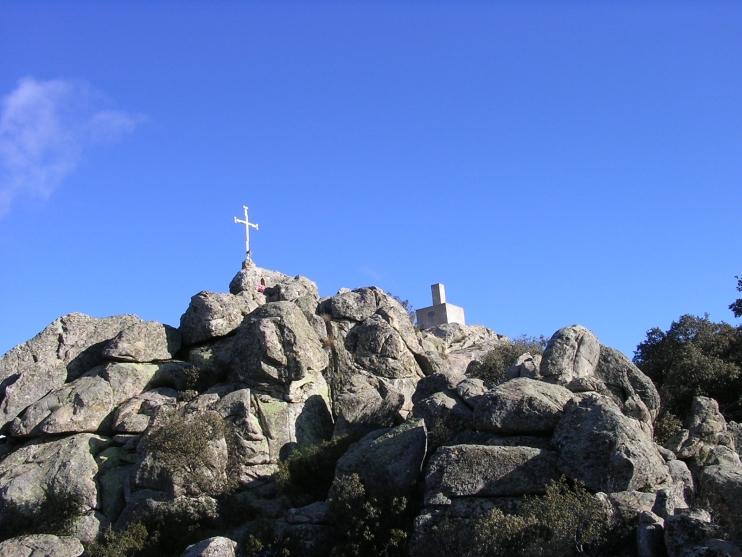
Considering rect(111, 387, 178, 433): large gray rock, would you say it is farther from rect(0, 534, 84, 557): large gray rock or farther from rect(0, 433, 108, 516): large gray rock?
rect(0, 534, 84, 557): large gray rock

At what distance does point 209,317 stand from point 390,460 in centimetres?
1286

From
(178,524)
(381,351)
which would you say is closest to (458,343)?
(381,351)

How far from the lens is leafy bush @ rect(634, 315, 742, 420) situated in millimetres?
29000

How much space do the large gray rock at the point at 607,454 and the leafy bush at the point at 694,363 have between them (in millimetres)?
10158

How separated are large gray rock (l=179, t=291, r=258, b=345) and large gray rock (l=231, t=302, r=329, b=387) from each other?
218 cm

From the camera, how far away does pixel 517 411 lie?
20.7 meters

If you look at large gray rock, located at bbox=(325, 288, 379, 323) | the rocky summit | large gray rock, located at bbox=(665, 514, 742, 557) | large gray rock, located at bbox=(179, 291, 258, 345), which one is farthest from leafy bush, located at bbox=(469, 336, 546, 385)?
large gray rock, located at bbox=(665, 514, 742, 557)

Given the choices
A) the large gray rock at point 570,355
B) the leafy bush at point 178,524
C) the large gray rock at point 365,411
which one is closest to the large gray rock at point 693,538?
the large gray rock at point 570,355

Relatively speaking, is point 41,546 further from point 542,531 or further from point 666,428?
point 666,428

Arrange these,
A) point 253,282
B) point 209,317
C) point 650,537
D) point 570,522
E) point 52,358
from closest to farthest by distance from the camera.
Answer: point 650,537 → point 570,522 → point 52,358 → point 209,317 → point 253,282

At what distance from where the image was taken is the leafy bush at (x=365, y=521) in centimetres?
1909

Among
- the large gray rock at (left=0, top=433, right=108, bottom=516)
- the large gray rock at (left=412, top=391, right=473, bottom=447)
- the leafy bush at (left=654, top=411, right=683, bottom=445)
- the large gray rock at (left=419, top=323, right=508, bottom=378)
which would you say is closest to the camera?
the large gray rock at (left=412, top=391, right=473, bottom=447)

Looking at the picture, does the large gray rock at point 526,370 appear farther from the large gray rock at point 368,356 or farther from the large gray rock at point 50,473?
the large gray rock at point 50,473

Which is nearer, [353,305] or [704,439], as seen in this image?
[704,439]
